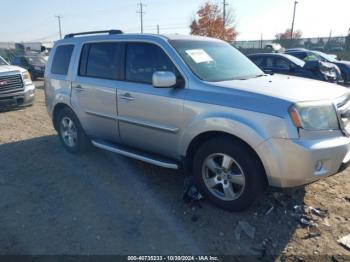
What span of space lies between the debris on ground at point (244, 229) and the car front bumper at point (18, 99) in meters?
8.14

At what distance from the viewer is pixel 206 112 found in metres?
3.46

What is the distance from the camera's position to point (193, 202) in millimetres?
3789

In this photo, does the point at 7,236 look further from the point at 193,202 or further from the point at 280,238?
the point at 280,238

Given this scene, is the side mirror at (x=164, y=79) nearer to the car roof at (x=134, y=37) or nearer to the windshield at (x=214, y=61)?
the windshield at (x=214, y=61)

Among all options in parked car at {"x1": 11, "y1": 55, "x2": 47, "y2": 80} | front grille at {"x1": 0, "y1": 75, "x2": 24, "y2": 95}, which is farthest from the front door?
parked car at {"x1": 11, "y1": 55, "x2": 47, "y2": 80}

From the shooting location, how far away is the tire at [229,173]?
3270 mm

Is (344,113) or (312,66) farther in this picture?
(312,66)

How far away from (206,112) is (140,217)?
Result: 1348mm

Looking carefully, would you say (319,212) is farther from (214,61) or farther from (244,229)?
(214,61)

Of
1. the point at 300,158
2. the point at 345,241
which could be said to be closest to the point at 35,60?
the point at 300,158

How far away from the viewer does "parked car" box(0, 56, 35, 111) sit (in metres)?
9.07

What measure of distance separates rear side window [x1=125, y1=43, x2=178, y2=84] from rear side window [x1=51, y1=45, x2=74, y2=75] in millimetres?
1467

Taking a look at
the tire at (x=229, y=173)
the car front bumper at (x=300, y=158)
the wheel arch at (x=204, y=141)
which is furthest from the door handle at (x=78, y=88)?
the car front bumper at (x=300, y=158)

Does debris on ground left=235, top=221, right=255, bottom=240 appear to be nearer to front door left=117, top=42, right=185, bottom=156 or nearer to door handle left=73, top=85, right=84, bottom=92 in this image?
front door left=117, top=42, right=185, bottom=156
